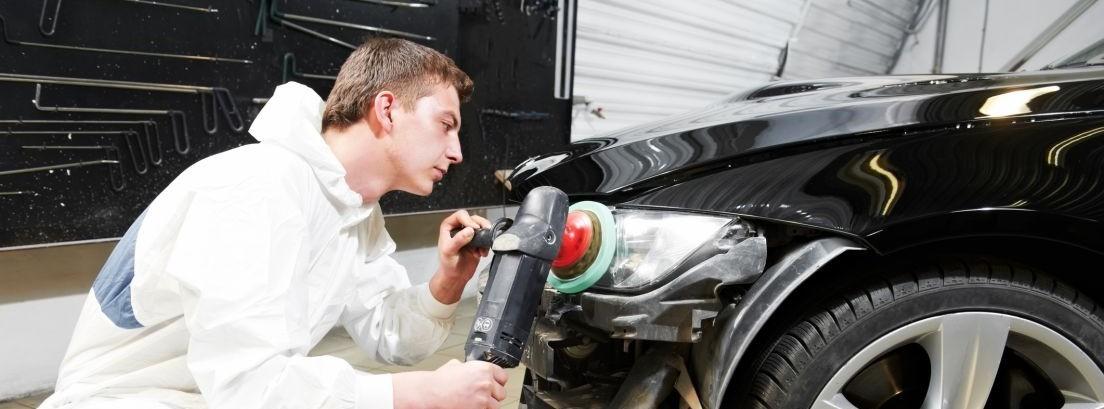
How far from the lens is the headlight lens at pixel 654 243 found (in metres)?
1.33

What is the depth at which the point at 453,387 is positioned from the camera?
1.24m

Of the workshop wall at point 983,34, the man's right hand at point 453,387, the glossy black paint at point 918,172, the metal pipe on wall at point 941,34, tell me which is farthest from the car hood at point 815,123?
the metal pipe on wall at point 941,34

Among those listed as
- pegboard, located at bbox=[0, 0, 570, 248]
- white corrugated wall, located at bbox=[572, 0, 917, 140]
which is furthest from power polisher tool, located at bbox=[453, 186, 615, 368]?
white corrugated wall, located at bbox=[572, 0, 917, 140]

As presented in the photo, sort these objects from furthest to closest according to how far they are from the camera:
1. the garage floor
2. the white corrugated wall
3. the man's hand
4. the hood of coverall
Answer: the white corrugated wall < the garage floor < the man's hand < the hood of coverall

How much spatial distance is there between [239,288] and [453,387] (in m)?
0.35

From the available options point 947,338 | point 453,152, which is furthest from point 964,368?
point 453,152

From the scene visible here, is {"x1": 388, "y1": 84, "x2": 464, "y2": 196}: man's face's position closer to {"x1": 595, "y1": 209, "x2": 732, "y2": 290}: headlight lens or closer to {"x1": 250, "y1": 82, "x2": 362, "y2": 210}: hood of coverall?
{"x1": 250, "y1": 82, "x2": 362, "y2": 210}: hood of coverall

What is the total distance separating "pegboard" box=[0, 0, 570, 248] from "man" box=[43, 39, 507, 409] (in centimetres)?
154

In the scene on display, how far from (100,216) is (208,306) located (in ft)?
6.75

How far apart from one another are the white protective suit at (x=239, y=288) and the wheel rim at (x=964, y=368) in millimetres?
→ 820

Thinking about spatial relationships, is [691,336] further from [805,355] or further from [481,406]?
[481,406]

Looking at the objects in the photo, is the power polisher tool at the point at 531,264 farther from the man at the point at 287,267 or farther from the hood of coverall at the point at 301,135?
the hood of coverall at the point at 301,135

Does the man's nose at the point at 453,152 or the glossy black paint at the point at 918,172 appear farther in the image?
the man's nose at the point at 453,152

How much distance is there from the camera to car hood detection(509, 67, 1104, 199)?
1360 mm
